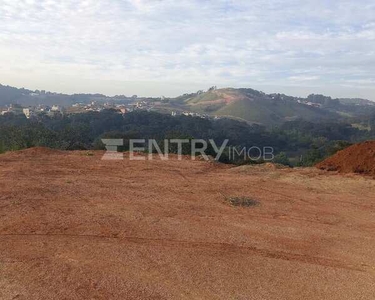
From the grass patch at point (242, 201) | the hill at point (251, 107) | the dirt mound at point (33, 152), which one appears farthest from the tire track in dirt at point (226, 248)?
the hill at point (251, 107)

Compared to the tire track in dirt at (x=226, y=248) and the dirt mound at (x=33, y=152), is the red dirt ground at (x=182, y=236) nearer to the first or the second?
the tire track in dirt at (x=226, y=248)

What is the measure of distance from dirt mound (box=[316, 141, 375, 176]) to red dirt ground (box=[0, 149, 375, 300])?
873 mm

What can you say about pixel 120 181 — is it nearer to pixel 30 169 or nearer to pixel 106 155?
pixel 30 169

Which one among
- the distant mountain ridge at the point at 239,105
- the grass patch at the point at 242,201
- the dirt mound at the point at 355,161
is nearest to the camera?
the grass patch at the point at 242,201

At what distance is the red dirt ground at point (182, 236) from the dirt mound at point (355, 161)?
34.4 inches

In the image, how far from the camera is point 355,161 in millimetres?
14141

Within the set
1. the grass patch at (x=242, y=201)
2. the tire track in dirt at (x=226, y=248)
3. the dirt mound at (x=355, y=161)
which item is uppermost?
the dirt mound at (x=355, y=161)

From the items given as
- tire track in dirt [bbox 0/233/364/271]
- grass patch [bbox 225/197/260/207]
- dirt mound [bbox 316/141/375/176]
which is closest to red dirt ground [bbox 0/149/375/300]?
tire track in dirt [bbox 0/233/364/271]

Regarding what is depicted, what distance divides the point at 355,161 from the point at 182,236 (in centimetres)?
904

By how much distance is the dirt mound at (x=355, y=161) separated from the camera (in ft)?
44.8

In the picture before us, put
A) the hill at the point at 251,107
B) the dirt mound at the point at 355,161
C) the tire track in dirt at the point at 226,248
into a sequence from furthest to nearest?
the hill at the point at 251,107 < the dirt mound at the point at 355,161 < the tire track in dirt at the point at 226,248

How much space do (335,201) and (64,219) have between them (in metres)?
6.93

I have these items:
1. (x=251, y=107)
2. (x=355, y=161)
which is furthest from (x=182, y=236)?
(x=251, y=107)

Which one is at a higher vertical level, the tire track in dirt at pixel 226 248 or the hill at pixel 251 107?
the hill at pixel 251 107
